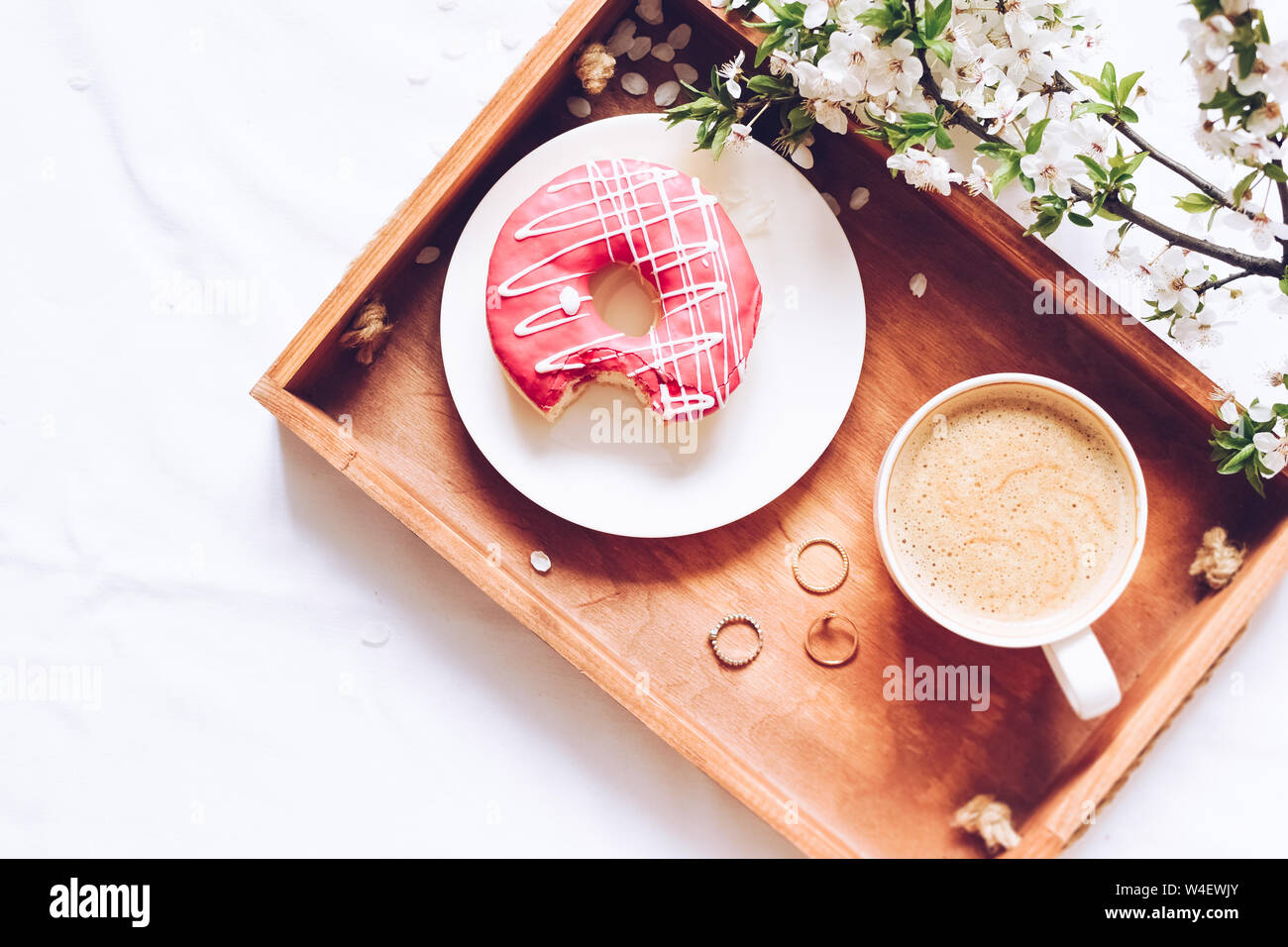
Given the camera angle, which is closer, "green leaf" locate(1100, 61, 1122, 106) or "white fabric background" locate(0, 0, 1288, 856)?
"green leaf" locate(1100, 61, 1122, 106)

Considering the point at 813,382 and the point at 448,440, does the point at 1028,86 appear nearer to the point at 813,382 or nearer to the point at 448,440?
the point at 813,382

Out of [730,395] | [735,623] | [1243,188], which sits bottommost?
[735,623]

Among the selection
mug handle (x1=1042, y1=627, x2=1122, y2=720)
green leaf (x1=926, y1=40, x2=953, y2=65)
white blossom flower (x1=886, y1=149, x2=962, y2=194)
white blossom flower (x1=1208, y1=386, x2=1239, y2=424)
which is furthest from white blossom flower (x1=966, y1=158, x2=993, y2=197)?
mug handle (x1=1042, y1=627, x2=1122, y2=720)

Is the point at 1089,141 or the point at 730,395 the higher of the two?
the point at 1089,141

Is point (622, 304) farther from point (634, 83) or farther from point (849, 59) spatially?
point (849, 59)

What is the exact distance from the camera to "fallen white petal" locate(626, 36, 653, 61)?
3.96 ft

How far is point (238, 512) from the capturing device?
1.31 m

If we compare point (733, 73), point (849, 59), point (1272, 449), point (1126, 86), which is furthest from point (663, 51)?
point (1272, 449)

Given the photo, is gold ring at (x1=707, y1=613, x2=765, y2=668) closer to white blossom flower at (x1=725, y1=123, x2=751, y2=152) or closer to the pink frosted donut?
the pink frosted donut

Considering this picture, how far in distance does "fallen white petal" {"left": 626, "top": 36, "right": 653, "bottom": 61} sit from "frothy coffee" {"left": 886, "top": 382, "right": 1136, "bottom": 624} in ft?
1.98

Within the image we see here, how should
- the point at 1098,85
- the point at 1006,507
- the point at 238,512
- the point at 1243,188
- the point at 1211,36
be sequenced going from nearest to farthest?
the point at 1211,36, the point at 1243,188, the point at 1098,85, the point at 1006,507, the point at 238,512

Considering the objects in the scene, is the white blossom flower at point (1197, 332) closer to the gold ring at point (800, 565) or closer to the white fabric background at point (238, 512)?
the white fabric background at point (238, 512)

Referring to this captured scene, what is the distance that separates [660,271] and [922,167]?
0.33 metres
